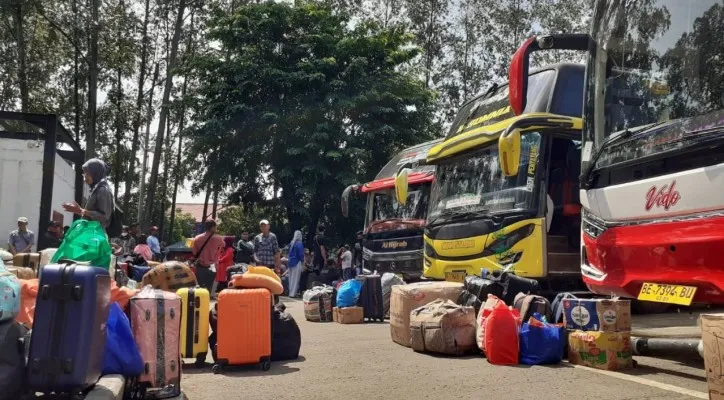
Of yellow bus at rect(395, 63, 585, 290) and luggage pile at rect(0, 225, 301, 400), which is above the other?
yellow bus at rect(395, 63, 585, 290)

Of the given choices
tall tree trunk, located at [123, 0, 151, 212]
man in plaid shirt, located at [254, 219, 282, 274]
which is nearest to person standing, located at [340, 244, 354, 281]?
man in plaid shirt, located at [254, 219, 282, 274]

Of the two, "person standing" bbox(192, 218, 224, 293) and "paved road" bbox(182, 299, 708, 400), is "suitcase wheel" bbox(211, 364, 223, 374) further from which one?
"person standing" bbox(192, 218, 224, 293)

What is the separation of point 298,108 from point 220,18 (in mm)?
5558

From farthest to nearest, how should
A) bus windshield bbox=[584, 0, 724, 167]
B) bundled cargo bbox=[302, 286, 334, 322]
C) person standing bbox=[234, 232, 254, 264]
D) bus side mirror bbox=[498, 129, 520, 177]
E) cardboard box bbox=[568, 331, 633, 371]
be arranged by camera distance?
person standing bbox=[234, 232, 254, 264] < bundled cargo bbox=[302, 286, 334, 322] < bus side mirror bbox=[498, 129, 520, 177] < cardboard box bbox=[568, 331, 633, 371] < bus windshield bbox=[584, 0, 724, 167]

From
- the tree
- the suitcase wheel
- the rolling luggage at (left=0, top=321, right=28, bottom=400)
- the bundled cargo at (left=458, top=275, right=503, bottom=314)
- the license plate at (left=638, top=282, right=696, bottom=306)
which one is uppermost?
the tree

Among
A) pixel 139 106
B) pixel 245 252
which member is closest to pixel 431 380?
pixel 245 252

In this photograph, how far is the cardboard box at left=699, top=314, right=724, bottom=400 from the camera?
4.41 metres

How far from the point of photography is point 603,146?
→ 581 cm

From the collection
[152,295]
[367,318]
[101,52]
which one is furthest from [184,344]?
[101,52]

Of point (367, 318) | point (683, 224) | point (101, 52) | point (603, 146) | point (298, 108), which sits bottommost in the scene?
point (367, 318)

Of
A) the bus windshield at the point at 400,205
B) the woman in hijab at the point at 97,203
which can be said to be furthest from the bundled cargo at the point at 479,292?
the bus windshield at the point at 400,205

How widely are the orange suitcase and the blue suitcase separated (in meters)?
2.43

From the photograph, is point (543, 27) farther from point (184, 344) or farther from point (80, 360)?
point (80, 360)

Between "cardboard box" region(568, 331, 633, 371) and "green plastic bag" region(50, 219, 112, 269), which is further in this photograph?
"cardboard box" region(568, 331, 633, 371)
